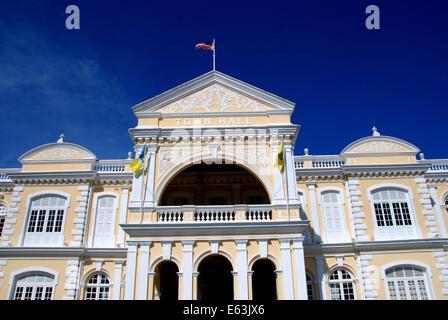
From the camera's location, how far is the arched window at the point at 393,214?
2091cm

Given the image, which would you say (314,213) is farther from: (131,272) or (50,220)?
(50,220)

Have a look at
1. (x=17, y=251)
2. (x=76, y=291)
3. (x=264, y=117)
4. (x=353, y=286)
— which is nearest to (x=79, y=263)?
(x=76, y=291)

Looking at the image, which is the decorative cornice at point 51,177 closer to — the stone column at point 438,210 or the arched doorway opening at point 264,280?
the arched doorway opening at point 264,280

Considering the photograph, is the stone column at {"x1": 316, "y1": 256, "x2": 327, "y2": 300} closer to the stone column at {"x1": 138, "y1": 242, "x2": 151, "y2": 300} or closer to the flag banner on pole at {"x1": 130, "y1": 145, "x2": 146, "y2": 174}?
the stone column at {"x1": 138, "y1": 242, "x2": 151, "y2": 300}

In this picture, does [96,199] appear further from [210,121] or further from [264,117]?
[264,117]

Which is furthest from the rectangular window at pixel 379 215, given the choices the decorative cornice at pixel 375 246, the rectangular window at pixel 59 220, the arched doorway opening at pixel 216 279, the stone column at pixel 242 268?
the rectangular window at pixel 59 220

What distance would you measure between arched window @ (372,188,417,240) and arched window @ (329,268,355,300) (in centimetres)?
275

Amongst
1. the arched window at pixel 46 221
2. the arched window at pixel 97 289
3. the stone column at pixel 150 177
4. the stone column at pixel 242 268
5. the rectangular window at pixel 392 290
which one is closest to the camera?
the stone column at pixel 242 268

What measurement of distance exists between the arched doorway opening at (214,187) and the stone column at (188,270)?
5564 mm

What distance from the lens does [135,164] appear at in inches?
735

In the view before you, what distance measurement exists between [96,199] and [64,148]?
3769 millimetres

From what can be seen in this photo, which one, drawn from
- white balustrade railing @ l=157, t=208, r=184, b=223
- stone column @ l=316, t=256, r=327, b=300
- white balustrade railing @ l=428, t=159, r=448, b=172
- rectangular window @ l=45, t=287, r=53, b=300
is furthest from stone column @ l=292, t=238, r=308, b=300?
rectangular window @ l=45, t=287, r=53, b=300

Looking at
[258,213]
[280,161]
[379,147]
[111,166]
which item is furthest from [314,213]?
[111,166]

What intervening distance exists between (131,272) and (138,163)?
519 centimetres
